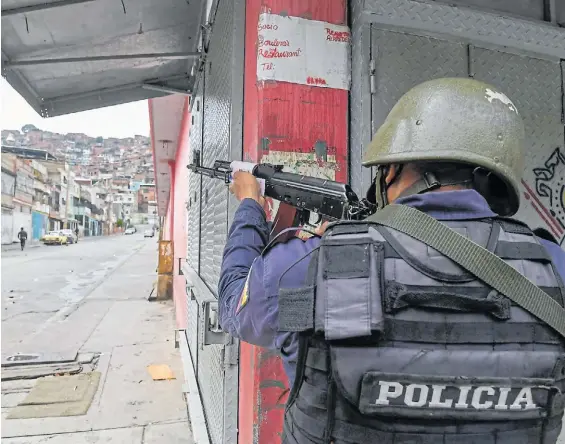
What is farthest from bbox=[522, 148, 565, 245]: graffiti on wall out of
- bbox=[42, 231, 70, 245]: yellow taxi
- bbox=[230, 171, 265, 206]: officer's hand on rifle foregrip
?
bbox=[42, 231, 70, 245]: yellow taxi

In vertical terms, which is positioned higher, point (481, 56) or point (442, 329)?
point (481, 56)

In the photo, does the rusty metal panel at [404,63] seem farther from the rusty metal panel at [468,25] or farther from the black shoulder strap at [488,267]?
the black shoulder strap at [488,267]

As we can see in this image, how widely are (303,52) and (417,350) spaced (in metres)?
1.61

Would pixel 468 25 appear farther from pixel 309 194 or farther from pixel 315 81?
pixel 309 194

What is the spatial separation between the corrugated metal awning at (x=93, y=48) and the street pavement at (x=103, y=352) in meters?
3.08

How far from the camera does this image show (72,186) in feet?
225

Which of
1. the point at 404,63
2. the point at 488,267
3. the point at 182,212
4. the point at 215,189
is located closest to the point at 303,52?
the point at 404,63

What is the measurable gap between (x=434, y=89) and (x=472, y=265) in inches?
21.9

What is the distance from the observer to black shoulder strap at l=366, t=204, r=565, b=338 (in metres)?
0.96

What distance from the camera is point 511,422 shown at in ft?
3.22

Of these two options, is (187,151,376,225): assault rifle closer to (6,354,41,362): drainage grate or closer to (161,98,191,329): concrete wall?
(161,98,191,329): concrete wall

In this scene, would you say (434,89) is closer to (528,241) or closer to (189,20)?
(528,241)

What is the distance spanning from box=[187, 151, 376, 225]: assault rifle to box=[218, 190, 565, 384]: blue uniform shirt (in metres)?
0.41

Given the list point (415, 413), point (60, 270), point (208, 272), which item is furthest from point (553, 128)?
point (60, 270)
